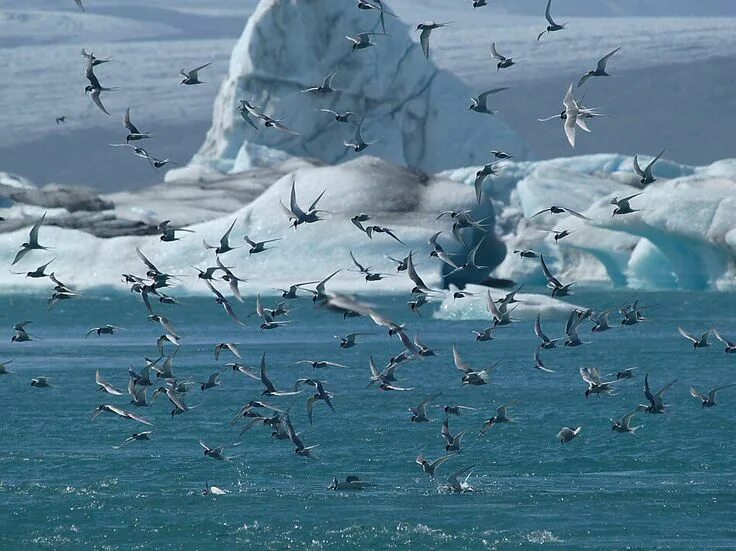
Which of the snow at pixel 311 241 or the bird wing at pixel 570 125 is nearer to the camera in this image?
the bird wing at pixel 570 125

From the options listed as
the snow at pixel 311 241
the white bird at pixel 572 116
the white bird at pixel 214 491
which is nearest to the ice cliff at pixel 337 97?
the snow at pixel 311 241

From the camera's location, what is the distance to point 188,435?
29625 mm

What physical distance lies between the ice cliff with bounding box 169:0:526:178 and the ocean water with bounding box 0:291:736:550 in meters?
63.4

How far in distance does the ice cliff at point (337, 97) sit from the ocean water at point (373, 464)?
63.4m

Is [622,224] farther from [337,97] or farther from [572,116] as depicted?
[572,116]

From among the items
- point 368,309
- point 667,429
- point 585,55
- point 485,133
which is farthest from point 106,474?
point 585,55

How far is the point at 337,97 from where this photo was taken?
10806 cm

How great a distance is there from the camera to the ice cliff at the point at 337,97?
107 metres

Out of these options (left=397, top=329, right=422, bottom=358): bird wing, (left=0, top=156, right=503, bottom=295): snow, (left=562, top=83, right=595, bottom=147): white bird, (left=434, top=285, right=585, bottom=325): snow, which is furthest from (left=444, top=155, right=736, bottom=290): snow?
(left=397, top=329, right=422, bottom=358): bird wing

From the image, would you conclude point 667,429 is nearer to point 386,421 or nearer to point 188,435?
point 386,421

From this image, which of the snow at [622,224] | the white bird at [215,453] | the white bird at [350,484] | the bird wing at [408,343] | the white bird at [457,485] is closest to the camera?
the bird wing at [408,343]

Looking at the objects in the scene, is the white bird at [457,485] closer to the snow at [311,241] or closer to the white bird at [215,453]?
the white bird at [215,453]

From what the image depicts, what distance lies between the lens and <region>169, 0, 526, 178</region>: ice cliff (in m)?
107

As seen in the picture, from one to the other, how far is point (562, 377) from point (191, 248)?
3407cm
